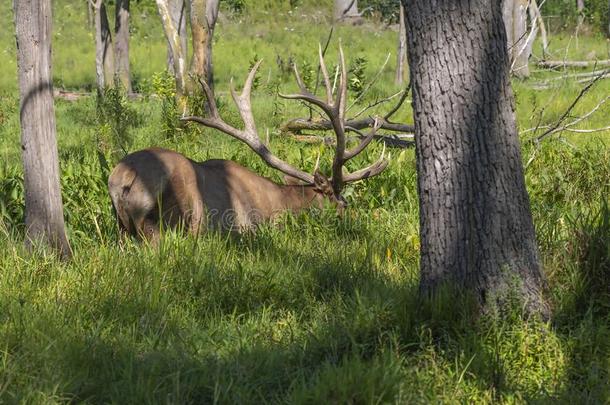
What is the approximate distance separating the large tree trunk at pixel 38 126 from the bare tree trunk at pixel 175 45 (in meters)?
5.01

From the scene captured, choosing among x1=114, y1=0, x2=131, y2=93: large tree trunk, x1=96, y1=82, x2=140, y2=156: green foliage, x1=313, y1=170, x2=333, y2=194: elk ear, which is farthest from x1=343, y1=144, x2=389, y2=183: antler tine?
x1=114, y1=0, x2=131, y2=93: large tree trunk

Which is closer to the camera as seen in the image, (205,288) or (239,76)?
(205,288)

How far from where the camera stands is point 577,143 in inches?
403

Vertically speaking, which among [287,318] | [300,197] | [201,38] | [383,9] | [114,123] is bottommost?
[287,318]

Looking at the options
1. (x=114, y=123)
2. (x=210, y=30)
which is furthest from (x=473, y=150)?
(x=210, y=30)

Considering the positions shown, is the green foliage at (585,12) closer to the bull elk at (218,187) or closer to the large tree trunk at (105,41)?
the large tree trunk at (105,41)

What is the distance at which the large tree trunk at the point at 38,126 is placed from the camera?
565 cm

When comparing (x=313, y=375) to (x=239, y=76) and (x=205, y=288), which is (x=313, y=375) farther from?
(x=239, y=76)

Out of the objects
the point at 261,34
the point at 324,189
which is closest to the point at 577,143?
the point at 324,189

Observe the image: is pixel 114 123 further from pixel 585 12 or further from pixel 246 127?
pixel 585 12

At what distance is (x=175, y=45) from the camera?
10.7m

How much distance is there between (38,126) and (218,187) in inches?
60.2

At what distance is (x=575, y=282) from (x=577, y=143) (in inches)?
236

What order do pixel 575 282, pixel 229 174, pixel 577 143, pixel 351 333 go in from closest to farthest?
pixel 351 333
pixel 575 282
pixel 229 174
pixel 577 143
